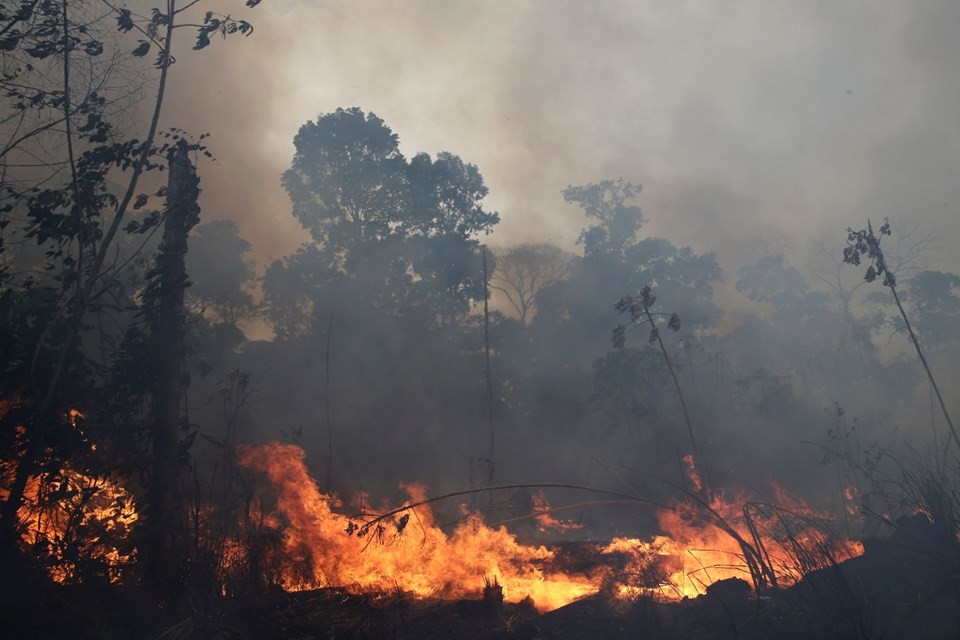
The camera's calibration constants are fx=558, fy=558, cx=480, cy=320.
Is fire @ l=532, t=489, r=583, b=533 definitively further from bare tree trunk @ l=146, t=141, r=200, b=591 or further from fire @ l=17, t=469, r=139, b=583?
fire @ l=17, t=469, r=139, b=583

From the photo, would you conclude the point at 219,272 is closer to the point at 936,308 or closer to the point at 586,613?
the point at 586,613

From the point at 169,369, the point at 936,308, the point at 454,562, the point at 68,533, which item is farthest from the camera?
the point at 936,308

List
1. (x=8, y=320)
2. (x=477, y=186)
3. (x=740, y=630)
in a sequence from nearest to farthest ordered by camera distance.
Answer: (x=740, y=630)
(x=8, y=320)
(x=477, y=186)

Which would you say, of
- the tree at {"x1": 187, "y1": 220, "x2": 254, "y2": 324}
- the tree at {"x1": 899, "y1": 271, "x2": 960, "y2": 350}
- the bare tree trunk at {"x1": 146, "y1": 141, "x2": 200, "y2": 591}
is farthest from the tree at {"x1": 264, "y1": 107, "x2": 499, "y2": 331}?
the tree at {"x1": 899, "y1": 271, "x2": 960, "y2": 350}

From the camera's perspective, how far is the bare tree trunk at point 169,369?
8906 mm

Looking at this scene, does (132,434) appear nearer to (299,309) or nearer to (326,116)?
(299,309)

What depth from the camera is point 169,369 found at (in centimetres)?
960

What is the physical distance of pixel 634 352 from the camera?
29.0 metres

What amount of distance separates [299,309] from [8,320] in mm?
23127

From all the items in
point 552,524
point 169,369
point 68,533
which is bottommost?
point 68,533

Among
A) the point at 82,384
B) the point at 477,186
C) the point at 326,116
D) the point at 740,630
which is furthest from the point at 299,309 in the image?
the point at 740,630

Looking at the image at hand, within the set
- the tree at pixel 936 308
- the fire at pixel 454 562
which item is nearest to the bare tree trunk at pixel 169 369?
the fire at pixel 454 562

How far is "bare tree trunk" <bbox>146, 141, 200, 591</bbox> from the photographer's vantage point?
8906 mm

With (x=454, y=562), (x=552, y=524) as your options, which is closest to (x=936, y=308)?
(x=552, y=524)
